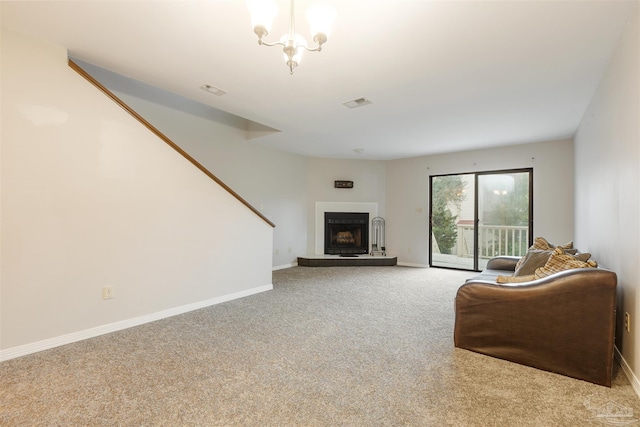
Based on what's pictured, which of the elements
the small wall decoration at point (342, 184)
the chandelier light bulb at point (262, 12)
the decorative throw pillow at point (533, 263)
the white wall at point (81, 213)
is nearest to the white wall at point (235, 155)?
the small wall decoration at point (342, 184)

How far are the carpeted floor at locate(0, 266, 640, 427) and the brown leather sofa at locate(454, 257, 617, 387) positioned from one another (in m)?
0.10

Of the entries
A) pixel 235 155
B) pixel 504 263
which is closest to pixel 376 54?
pixel 504 263

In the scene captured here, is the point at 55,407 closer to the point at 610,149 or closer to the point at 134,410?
the point at 134,410

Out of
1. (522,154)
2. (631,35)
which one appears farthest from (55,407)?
(522,154)

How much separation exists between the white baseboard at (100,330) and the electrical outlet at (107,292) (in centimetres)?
26

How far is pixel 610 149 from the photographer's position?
260cm

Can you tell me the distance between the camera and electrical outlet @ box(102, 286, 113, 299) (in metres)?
2.84

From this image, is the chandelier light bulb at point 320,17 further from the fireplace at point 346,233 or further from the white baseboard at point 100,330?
the fireplace at point 346,233

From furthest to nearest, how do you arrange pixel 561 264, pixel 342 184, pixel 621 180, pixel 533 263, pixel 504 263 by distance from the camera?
pixel 342 184, pixel 504 263, pixel 533 263, pixel 561 264, pixel 621 180

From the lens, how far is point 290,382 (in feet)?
6.62

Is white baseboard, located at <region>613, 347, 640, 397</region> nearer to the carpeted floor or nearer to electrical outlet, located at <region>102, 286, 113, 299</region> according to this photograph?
the carpeted floor

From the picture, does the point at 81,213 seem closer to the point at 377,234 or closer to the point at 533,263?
the point at 533,263

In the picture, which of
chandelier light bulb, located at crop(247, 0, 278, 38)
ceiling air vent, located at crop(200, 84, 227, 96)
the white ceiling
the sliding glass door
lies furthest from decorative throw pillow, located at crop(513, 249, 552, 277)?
ceiling air vent, located at crop(200, 84, 227, 96)

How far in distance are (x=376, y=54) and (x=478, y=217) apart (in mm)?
4617
